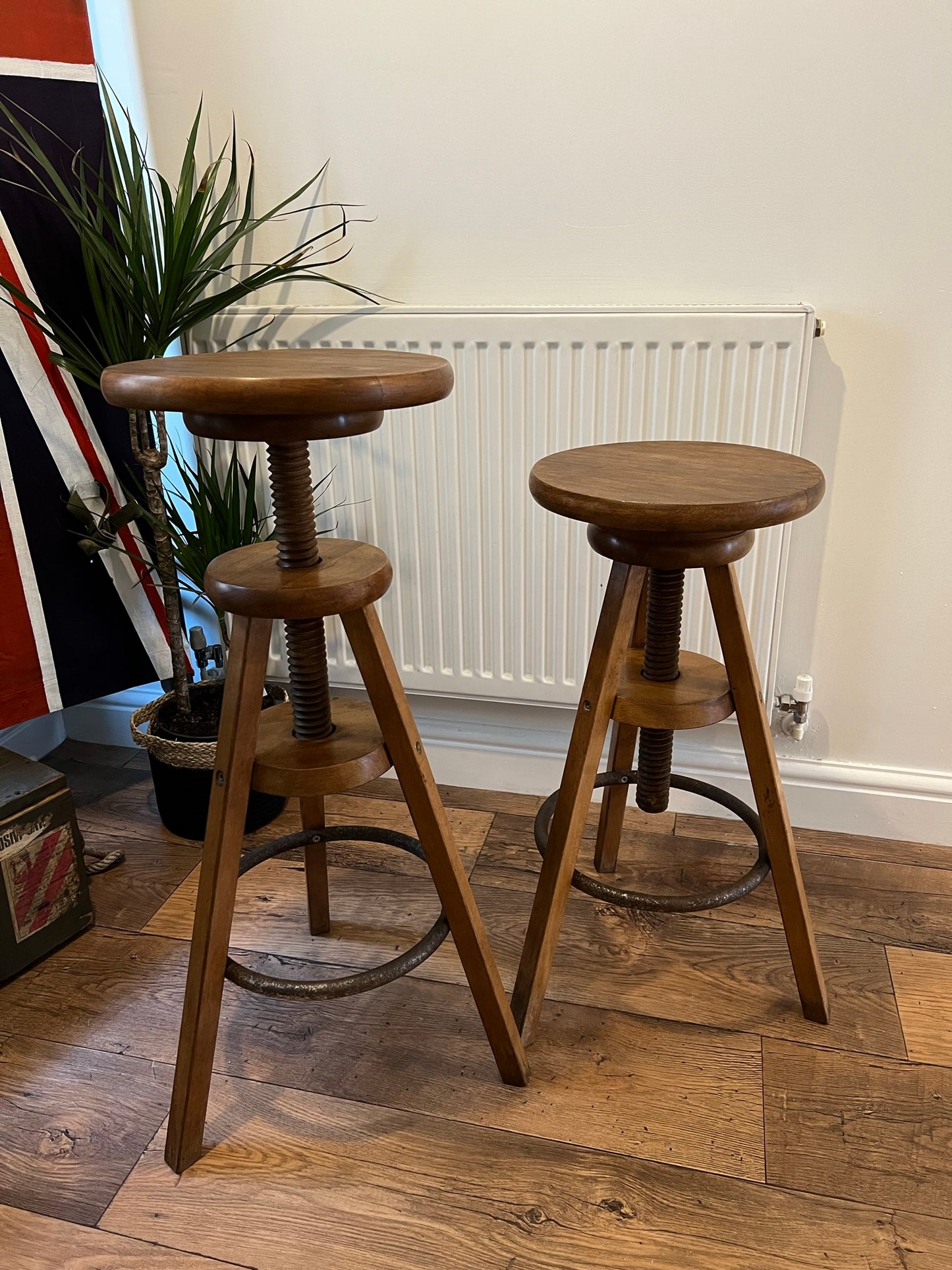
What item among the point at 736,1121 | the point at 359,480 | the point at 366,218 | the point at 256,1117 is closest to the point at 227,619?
the point at 359,480

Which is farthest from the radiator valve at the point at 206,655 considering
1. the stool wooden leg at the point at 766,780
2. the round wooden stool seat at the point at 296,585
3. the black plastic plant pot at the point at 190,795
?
the stool wooden leg at the point at 766,780

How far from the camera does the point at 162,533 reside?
168cm

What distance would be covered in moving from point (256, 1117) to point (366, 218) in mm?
1462

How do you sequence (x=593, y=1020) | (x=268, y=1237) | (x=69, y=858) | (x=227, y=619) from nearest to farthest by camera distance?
(x=268, y=1237) → (x=593, y=1020) → (x=69, y=858) → (x=227, y=619)

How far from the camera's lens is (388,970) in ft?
3.76

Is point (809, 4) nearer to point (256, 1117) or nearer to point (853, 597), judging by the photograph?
point (853, 597)

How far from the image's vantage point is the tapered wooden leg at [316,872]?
144cm

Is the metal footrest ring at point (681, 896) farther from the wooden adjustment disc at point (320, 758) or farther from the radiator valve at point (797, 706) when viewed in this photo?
the radiator valve at point (797, 706)

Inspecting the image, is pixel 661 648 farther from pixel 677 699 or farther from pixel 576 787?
pixel 576 787

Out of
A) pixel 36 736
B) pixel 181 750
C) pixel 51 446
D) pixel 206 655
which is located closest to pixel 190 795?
pixel 181 750

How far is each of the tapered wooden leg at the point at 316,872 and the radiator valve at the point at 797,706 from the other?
0.88 metres

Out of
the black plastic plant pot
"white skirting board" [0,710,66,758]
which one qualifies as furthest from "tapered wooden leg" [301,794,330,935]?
"white skirting board" [0,710,66,758]

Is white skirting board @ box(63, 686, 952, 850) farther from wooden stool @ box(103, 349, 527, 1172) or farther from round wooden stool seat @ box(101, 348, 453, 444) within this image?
round wooden stool seat @ box(101, 348, 453, 444)

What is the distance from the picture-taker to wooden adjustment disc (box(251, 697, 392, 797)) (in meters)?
1.10
